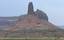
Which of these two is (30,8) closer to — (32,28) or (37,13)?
(37,13)

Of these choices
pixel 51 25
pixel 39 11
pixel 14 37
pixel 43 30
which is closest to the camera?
pixel 14 37

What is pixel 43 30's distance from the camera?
123 inches

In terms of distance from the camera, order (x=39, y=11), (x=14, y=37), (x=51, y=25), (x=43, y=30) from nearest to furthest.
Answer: (x=14, y=37)
(x=43, y=30)
(x=51, y=25)
(x=39, y=11)

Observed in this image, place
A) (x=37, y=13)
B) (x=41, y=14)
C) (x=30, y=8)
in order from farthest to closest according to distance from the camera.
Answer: (x=41, y=14) → (x=37, y=13) → (x=30, y=8)

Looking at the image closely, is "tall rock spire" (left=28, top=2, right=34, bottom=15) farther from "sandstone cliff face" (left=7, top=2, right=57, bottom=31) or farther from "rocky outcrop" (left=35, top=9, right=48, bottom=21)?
"rocky outcrop" (left=35, top=9, right=48, bottom=21)

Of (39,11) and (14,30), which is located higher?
(39,11)

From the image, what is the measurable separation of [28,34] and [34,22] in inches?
12.2

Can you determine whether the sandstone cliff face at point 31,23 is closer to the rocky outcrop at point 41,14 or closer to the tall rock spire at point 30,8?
the tall rock spire at point 30,8

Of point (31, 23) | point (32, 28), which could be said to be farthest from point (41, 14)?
point (32, 28)

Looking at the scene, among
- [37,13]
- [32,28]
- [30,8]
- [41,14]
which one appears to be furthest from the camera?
[41,14]

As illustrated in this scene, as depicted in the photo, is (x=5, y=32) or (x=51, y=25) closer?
(x=5, y=32)

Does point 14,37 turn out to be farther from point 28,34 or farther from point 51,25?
point 51,25

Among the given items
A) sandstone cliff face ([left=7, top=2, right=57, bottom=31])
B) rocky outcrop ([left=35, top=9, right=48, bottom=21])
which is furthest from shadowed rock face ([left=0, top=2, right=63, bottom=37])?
rocky outcrop ([left=35, top=9, right=48, bottom=21])

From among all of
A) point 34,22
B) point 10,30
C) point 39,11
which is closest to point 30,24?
point 34,22
